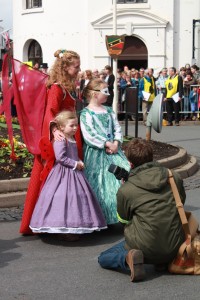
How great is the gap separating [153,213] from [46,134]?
6.18 feet

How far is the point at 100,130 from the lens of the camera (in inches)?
267

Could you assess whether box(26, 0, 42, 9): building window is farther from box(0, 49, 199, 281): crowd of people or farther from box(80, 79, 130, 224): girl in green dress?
box(80, 79, 130, 224): girl in green dress

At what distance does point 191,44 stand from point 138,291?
85.1ft

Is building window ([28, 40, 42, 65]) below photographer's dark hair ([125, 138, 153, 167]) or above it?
above

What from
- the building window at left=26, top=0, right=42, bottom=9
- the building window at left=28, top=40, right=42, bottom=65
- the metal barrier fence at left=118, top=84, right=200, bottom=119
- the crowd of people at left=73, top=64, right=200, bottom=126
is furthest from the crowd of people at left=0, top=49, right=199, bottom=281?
the building window at left=26, top=0, right=42, bottom=9

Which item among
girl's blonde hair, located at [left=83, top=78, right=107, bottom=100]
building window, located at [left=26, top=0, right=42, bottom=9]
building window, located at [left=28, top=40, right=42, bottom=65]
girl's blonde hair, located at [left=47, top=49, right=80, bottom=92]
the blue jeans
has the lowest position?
the blue jeans

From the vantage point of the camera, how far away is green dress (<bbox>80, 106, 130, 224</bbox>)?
21.9ft

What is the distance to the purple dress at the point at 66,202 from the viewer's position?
20.2 feet

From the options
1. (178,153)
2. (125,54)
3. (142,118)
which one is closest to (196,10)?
(125,54)

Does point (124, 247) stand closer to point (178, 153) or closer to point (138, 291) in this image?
point (138, 291)

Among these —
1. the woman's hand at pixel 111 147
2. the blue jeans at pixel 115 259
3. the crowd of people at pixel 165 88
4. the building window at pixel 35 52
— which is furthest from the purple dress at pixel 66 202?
the building window at pixel 35 52

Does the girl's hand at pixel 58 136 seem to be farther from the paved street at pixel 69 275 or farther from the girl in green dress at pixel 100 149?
the paved street at pixel 69 275

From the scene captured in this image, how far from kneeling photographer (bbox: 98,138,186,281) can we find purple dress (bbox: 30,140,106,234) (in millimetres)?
1025

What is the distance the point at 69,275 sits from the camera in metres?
5.31
